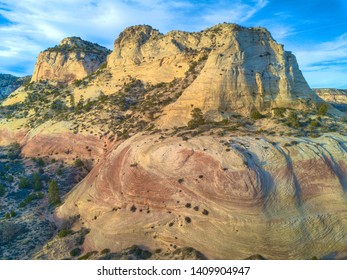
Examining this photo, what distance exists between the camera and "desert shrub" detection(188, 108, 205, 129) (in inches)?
1829

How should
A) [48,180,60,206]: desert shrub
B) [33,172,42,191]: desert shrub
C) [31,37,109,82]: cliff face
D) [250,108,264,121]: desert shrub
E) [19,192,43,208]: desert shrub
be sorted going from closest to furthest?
[250,108,264,121]: desert shrub < [48,180,60,206]: desert shrub < [19,192,43,208]: desert shrub < [33,172,42,191]: desert shrub < [31,37,109,82]: cliff face

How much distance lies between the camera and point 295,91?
53.7 m

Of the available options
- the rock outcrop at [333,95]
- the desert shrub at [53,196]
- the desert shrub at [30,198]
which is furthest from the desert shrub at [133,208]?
the rock outcrop at [333,95]

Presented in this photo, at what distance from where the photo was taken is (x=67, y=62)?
103 metres

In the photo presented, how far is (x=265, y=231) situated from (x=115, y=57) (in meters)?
68.5

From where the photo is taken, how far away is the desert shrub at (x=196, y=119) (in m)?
46.5

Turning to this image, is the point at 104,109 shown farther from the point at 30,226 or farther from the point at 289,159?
the point at 289,159

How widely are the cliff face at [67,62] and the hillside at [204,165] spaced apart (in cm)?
3284

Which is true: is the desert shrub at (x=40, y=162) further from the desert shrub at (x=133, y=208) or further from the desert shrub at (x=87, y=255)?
the desert shrub at (x=87, y=255)

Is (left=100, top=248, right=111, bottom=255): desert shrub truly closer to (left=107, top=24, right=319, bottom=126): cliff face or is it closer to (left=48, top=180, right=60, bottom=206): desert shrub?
(left=48, top=180, right=60, bottom=206): desert shrub

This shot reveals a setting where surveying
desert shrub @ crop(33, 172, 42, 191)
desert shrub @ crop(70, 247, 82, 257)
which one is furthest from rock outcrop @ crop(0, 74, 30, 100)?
desert shrub @ crop(70, 247, 82, 257)

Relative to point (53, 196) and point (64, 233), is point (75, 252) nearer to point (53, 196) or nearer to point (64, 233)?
point (64, 233)

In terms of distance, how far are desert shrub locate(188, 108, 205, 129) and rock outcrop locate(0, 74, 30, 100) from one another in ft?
445

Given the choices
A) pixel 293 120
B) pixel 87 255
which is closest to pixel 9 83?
pixel 87 255
